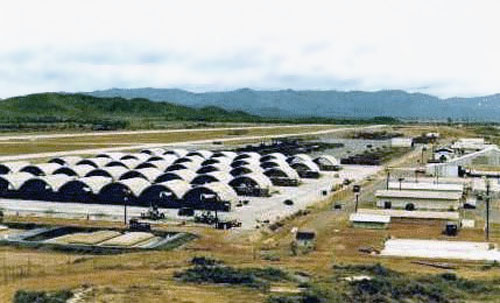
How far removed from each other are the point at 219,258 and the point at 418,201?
22.8 m

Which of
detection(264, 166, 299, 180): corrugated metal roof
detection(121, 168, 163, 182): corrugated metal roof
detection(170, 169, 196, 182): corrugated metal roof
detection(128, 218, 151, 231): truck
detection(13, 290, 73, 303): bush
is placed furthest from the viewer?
detection(264, 166, 299, 180): corrugated metal roof

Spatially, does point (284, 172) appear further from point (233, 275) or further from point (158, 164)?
point (233, 275)

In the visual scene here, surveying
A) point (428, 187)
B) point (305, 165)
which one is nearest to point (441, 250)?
point (428, 187)

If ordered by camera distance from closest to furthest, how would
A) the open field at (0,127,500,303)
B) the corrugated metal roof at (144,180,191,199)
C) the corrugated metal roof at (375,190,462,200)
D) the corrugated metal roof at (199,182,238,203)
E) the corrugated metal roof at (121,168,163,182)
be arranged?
the open field at (0,127,500,303) < the corrugated metal roof at (199,182,238,203) < the corrugated metal roof at (144,180,191,199) < the corrugated metal roof at (375,190,462,200) < the corrugated metal roof at (121,168,163,182)

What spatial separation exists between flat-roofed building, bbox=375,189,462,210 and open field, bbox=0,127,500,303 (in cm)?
493

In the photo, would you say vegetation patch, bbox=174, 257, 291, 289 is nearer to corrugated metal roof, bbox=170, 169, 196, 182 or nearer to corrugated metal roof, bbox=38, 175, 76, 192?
corrugated metal roof, bbox=38, 175, 76, 192

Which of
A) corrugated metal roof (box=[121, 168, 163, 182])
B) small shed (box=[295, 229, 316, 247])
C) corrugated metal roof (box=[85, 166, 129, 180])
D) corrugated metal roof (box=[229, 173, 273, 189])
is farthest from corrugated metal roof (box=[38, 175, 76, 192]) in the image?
small shed (box=[295, 229, 316, 247])

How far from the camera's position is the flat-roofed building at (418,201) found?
53.2 metres

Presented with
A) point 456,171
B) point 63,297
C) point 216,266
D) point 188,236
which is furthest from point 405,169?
point 63,297

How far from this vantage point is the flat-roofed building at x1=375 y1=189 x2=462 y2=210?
53.2m

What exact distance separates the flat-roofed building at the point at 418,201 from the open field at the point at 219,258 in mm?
4931

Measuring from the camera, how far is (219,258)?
115 ft

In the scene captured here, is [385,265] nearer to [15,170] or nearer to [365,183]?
[365,183]

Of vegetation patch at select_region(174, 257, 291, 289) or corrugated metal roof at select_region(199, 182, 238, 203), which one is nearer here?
vegetation patch at select_region(174, 257, 291, 289)
